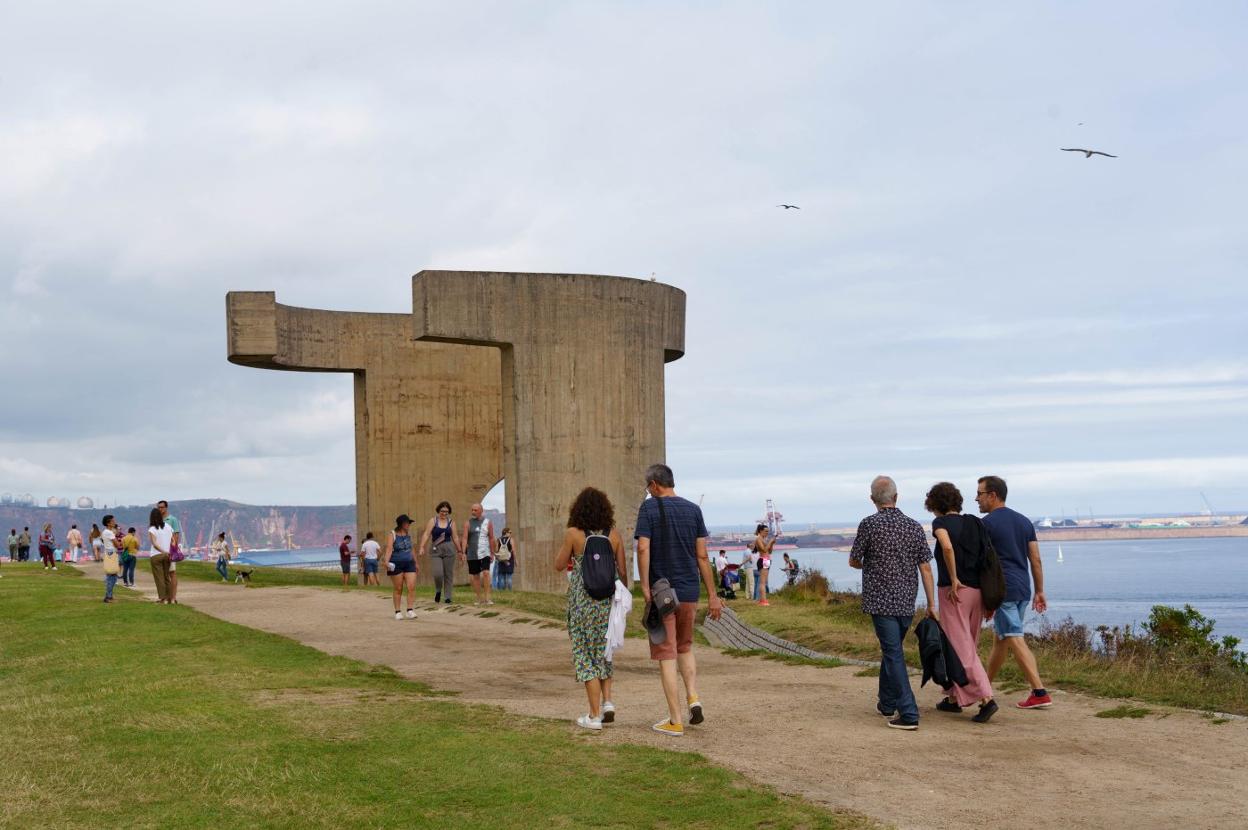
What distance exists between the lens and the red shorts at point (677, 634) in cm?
836

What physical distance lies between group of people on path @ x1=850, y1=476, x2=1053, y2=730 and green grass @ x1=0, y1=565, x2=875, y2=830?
6.76ft

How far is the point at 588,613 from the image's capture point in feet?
28.2

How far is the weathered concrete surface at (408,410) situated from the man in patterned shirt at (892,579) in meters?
24.9

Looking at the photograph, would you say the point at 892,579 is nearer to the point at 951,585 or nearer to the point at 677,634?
the point at 951,585

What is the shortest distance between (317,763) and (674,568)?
8.37 feet

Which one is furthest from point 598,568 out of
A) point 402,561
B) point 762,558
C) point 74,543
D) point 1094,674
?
point 74,543

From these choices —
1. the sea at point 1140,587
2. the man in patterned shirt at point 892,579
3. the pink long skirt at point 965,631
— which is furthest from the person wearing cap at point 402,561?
the sea at point 1140,587

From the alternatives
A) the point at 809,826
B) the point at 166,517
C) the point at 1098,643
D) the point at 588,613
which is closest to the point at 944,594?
the point at 588,613

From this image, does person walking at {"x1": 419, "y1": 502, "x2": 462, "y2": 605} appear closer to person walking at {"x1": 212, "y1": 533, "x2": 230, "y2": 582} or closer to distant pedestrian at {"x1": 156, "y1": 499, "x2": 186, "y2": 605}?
distant pedestrian at {"x1": 156, "y1": 499, "x2": 186, "y2": 605}

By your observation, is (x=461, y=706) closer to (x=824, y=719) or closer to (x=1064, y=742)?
(x=824, y=719)

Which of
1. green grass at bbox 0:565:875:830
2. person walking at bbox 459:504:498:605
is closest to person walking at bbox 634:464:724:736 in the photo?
green grass at bbox 0:565:875:830

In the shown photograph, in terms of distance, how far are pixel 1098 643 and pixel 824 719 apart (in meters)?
8.92

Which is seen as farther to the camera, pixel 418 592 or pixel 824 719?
pixel 418 592

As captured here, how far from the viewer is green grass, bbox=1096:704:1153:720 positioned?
9.02 meters
